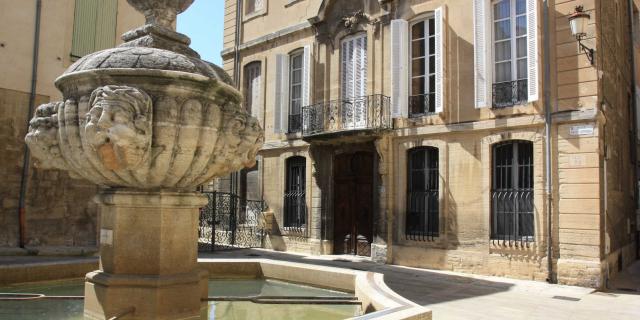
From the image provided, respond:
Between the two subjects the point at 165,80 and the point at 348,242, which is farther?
the point at 348,242

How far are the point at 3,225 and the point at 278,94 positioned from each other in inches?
333

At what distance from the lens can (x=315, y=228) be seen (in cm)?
1580

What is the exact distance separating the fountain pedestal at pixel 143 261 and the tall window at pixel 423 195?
32.4ft

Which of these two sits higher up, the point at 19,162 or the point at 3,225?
the point at 19,162

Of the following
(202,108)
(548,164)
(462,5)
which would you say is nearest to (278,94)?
(462,5)

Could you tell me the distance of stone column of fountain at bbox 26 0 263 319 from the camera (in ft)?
11.4

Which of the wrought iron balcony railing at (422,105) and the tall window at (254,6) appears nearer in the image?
the wrought iron balcony railing at (422,105)

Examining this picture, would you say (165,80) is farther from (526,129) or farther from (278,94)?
(278,94)

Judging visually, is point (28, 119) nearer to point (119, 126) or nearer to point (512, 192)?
point (119, 126)

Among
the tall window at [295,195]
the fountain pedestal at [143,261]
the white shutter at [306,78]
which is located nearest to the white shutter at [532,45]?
the white shutter at [306,78]

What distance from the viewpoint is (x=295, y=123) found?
1725 cm

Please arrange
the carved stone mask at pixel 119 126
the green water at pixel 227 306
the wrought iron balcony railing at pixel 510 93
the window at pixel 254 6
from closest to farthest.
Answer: the carved stone mask at pixel 119 126 → the green water at pixel 227 306 → the wrought iron balcony railing at pixel 510 93 → the window at pixel 254 6

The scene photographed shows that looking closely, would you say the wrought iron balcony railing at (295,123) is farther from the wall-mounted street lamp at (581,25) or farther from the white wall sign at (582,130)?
the wall-mounted street lamp at (581,25)

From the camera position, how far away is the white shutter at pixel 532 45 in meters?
11.2
